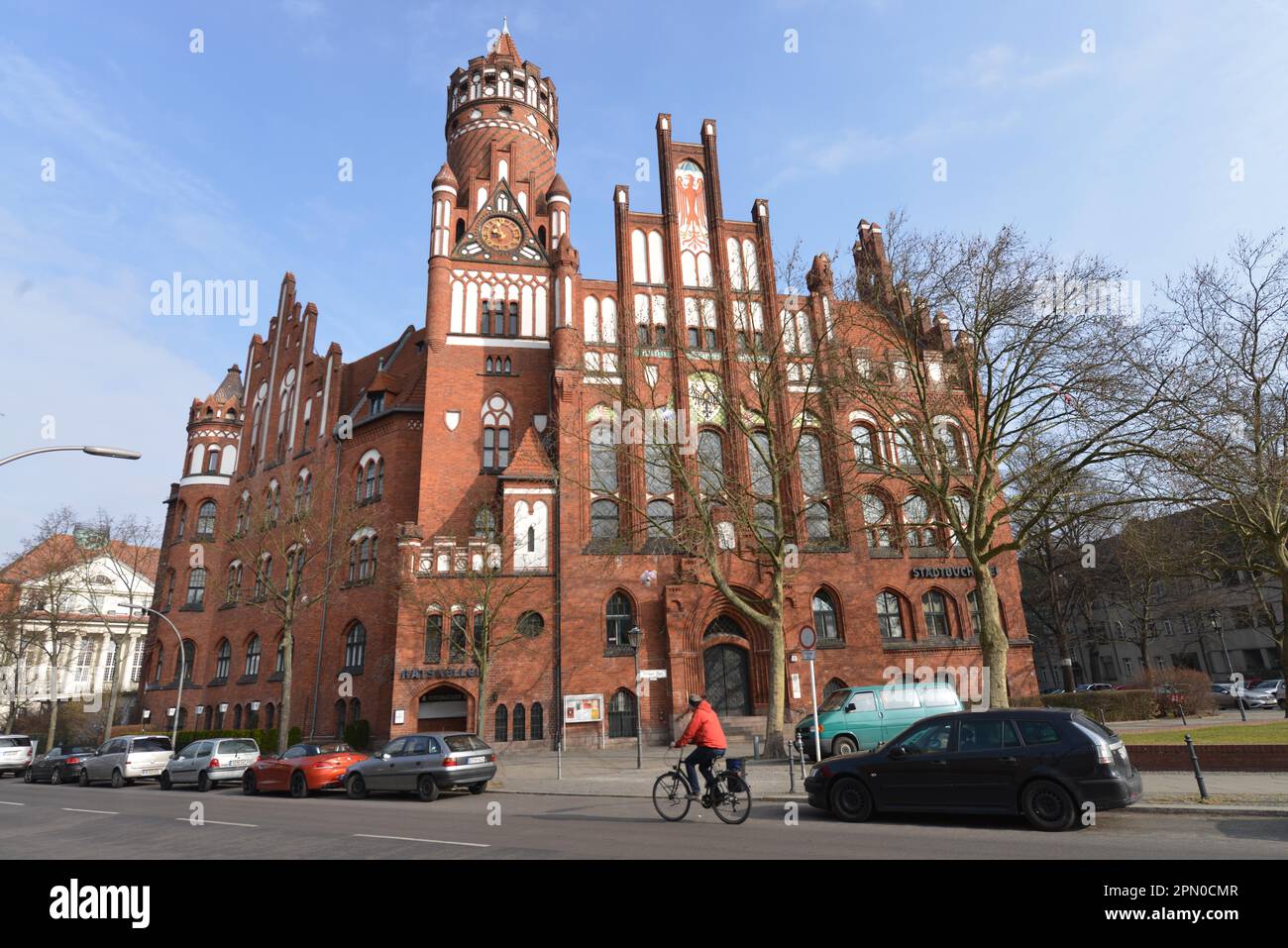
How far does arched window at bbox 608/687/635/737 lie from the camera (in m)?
26.6

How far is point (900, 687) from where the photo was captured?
1783 centimetres

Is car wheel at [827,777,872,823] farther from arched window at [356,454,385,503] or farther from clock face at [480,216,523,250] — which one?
clock face at [480,216,523,250]

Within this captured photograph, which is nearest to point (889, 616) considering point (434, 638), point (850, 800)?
point (434, 638)

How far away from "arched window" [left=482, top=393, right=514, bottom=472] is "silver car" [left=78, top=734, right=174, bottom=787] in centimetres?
1503

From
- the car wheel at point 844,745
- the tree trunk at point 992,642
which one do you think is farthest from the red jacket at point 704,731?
the tree trunk at point 992,642

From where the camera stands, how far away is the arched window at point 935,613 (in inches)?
1197

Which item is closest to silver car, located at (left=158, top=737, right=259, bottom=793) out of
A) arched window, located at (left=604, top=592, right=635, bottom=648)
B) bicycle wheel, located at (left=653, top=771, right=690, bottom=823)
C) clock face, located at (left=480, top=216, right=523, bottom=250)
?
arched window, located at (left=604, top=592, right=635, bottom=648)

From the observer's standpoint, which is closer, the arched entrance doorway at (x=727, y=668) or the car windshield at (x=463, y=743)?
the car windshield at (x=463, y=743)

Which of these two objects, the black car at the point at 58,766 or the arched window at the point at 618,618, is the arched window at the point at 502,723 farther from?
the black car at the point at 58,766

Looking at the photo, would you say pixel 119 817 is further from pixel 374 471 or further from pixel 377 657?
pixel 374 471

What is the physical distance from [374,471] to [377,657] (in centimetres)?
872

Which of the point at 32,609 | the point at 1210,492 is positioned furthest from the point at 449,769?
the point at 32,609

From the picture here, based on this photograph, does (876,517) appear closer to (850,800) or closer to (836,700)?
(836,700)

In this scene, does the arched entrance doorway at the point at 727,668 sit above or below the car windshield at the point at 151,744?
above
